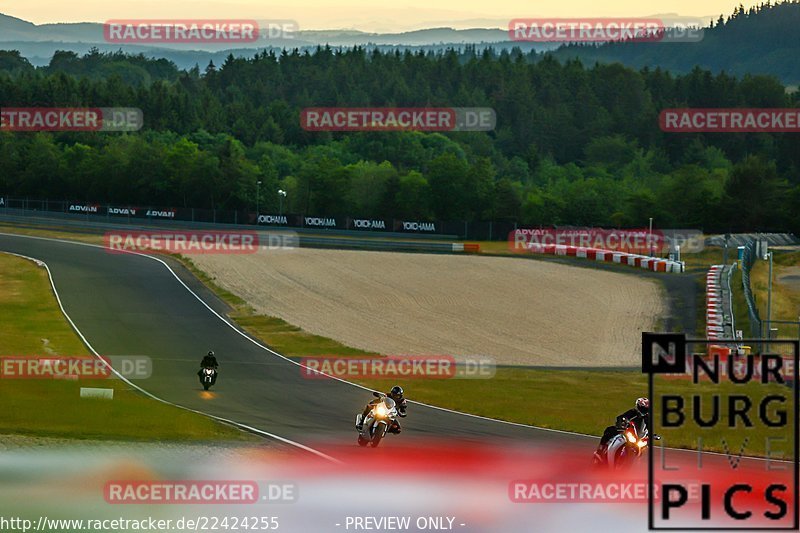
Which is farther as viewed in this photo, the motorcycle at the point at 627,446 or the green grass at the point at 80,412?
the green grass at the point at 80,412

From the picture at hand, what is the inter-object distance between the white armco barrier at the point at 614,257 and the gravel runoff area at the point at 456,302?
2.87 metres

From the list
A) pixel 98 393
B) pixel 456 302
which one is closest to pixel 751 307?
pixel 456 302

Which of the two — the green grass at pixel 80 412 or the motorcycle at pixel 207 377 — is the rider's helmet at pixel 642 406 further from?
the motorcycle at pixel 207 377

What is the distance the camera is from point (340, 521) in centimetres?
1930

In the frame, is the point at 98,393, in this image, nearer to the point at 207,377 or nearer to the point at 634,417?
the point at 207,377

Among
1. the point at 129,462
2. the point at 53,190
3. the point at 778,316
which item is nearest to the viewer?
the point at 129,462

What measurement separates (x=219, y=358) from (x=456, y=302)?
2063 centimetres

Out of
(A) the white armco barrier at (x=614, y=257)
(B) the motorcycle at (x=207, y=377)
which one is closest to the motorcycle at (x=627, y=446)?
(B) the motorcycle at (x=207, y=377)

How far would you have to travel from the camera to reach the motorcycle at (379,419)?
2505 centimetres

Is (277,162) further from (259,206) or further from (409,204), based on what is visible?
(409,204)

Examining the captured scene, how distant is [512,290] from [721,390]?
2868cm

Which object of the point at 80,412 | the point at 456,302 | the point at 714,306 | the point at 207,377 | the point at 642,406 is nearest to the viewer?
the point at 642,406

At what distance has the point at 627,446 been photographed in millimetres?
22078

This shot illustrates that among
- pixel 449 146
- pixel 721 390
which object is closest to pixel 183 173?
pixel 449 146
